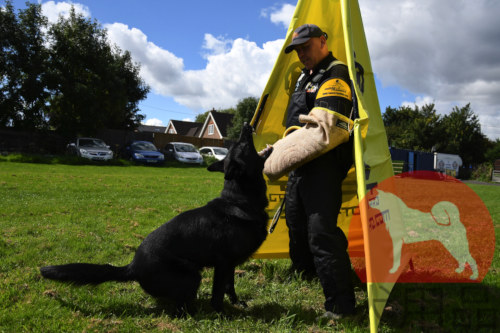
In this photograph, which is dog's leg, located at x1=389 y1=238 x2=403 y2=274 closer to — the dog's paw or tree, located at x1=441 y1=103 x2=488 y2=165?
the dog's paw

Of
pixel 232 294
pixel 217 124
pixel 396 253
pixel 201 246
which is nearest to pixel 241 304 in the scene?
pixel 232 294

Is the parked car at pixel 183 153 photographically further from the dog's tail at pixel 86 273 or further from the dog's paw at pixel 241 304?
the dog's tail at pixel 86 273

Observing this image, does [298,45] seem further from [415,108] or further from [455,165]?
[415,108]

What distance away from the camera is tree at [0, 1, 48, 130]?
19938mm

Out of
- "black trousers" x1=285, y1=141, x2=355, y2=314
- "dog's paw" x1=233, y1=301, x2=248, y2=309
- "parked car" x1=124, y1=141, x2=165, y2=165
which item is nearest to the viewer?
"black trousers" x1=285, y1=141, x2=355, y2=314

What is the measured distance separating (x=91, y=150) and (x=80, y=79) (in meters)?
6.30

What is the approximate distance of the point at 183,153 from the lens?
22.4m

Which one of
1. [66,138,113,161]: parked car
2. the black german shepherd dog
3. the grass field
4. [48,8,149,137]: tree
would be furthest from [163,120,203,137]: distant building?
the black german shepherd dog

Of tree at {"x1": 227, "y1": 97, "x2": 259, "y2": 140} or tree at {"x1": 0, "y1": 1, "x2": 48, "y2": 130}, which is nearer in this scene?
tree at {"x1": 0, "y1": 1, "x2": 48, "y2": 130}

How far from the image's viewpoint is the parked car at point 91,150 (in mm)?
18844

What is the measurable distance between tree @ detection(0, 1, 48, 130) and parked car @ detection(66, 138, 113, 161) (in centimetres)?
379

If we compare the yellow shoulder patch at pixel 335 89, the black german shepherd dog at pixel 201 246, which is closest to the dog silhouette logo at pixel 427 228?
the yellow shoulder patch at pixel 335 89

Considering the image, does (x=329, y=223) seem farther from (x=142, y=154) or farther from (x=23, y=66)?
(x=23, y=66)

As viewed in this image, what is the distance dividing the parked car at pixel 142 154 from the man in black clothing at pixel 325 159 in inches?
727
